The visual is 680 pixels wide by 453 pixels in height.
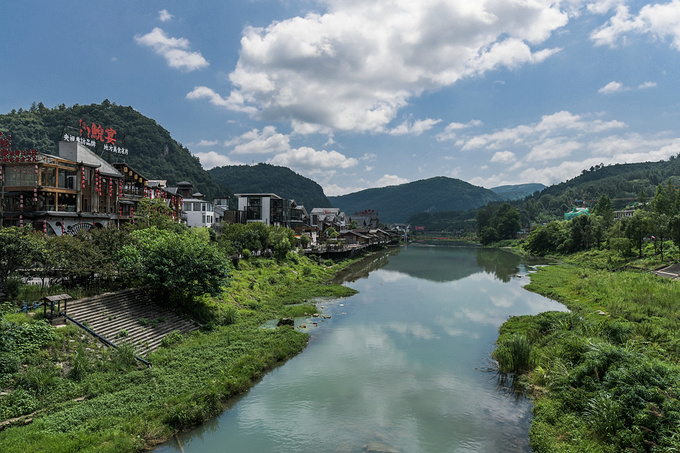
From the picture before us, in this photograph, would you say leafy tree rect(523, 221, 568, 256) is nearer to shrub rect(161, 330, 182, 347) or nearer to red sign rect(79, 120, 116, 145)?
shrub rect(161, 330, 182, 347)

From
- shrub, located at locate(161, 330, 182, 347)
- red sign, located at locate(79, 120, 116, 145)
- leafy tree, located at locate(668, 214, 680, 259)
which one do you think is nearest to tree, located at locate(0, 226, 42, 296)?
shrub, located at locate(161, 330, 182, 347)

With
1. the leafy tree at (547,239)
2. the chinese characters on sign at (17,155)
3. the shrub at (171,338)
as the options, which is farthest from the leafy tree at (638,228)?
the chinese characters on sign at (17,155)

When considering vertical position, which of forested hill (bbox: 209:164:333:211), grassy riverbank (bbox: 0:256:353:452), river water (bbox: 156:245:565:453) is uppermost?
forested hill (bbox: 209:164:333:211)

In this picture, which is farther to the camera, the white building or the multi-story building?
the white building

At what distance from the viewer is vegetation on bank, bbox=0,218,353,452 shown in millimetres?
12375

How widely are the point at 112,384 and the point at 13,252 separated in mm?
9182

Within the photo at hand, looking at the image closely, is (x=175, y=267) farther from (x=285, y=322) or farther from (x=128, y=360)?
(x=285, y=322)

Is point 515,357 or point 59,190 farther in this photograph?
point 59,190

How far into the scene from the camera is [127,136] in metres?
109

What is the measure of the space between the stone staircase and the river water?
6865 mm

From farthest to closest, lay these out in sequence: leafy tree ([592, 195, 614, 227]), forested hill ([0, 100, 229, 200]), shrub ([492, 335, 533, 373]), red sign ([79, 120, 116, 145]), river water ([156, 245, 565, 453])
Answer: forested hill ([0, 100, 229, 200])
leafy tree ([592, 195, 614, 227])
red sign ([79, 120, 116, 145])
shrub ([492, 335, 533, 373])
river water ([156, 245, 565, 453])

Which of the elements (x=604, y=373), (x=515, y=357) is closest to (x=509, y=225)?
(x=515, y=357)

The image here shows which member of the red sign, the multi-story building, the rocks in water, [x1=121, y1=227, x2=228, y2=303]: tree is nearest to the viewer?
[x1=121, y1=227, x2=228, y2=303]: tree

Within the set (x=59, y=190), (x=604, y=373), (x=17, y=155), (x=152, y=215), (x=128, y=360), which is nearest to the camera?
(x=604, y=373)
